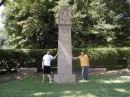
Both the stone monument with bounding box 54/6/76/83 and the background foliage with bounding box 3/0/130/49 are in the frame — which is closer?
the stone monument with bounding box 54/6/76/83

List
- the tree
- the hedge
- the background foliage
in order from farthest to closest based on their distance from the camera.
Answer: the tree
the background foliage
the hedge

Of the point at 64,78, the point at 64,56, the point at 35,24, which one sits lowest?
the point at 64,78

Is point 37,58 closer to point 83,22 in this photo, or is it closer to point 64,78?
point 64,78

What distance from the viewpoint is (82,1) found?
3447cm

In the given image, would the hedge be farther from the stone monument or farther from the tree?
the tree

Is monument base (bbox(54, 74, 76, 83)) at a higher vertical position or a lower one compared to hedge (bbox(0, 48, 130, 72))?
lower

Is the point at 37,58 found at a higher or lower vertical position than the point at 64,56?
lower

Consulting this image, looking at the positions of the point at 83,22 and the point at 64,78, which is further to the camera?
the point at 83,22

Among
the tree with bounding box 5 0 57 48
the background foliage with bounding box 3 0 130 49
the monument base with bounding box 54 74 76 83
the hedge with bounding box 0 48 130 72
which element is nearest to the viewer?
the monument base with bounding box 54 74 76 83

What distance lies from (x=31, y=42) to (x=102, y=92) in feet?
82.3

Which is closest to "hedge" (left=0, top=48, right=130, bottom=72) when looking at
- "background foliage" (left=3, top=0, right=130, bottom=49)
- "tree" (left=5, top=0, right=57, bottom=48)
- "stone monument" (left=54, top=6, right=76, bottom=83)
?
"background foliage" (left=3, top=0, right=130, bottom=49)

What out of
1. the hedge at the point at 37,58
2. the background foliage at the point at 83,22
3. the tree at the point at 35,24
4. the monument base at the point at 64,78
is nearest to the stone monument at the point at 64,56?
the monument base at the point at 64,78

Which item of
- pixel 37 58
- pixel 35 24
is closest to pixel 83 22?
pixel 35 24

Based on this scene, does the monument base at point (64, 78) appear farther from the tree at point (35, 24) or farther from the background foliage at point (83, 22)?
the tree at point (35, 24)
